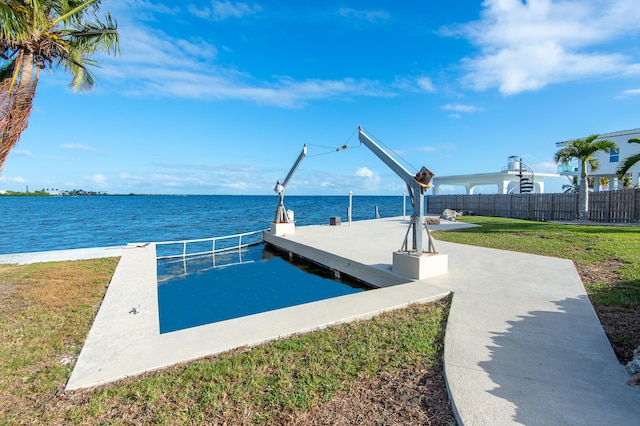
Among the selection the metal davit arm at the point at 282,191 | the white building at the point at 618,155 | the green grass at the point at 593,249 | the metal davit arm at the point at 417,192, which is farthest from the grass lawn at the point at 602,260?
the white building at the point at 618,155

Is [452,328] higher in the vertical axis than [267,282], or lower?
higher

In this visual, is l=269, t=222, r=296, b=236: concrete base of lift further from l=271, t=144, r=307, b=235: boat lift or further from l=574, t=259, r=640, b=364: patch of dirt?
l=574, t=259, r=640, b=364: patch of dirt

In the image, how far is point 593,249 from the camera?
29.1 ft

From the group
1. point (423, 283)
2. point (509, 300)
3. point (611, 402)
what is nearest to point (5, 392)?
point (611, 402)

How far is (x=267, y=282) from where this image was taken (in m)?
8.81

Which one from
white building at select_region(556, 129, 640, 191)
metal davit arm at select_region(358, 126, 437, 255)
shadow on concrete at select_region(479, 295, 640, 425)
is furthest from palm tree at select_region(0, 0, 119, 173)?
white building at select_region(556, 129, 640, 191)

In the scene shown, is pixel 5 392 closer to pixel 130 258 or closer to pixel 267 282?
pixel 267 282

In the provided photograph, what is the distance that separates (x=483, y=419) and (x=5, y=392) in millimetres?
4266

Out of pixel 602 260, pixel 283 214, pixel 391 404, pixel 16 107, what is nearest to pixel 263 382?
pixel 391 404

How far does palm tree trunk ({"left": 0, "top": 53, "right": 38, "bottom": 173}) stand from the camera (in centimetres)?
604

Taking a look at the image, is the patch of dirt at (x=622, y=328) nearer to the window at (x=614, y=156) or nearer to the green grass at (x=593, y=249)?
the green grass at (x=593, y=249)

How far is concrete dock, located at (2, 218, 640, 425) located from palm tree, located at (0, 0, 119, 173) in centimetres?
385

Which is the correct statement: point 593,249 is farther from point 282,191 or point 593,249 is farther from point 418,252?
point 282,191

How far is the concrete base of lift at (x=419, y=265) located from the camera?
6.44 metres
